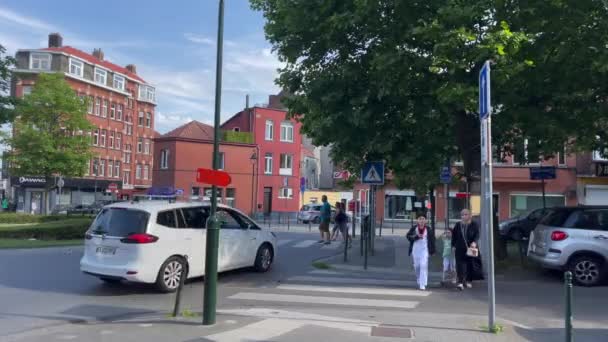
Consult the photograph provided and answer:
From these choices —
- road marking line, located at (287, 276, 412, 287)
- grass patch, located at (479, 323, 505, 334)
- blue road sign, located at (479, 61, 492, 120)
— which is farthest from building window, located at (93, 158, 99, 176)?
blue road sign, located at (479, 61, 492, 120)

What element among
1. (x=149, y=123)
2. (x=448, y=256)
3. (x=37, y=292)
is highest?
(x=149, y=123)

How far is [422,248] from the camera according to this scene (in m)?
11.3

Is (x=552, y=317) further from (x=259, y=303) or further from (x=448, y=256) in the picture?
(x=259, y=303)

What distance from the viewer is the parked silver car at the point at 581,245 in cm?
1176

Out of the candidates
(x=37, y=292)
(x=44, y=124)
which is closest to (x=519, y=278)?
(x=37, y=292)

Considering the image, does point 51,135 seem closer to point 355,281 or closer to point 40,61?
point 40,61

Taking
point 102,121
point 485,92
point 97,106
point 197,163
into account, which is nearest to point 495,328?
point 485,92

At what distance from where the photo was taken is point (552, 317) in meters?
8.94

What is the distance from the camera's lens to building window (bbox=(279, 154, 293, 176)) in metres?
55.7

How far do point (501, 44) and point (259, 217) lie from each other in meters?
40.5

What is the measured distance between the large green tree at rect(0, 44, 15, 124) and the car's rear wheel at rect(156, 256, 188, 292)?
17.1 meters

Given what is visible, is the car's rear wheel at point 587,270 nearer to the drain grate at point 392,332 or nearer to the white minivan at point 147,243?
the drain grate at point 392,332

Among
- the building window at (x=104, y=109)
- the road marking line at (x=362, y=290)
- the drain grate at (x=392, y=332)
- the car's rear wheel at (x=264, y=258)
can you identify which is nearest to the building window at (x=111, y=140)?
the building window at (x=104, y=109)

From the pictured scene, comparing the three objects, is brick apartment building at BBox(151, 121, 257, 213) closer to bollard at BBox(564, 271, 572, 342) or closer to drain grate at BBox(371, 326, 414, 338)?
drain grate at BBox(371, 326, 414, 338)
